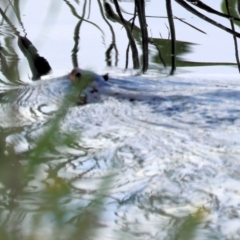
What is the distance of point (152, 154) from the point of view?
1.94m

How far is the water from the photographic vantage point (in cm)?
63

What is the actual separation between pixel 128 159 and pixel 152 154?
0.11 metres

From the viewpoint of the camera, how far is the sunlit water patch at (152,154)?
0.92 meters

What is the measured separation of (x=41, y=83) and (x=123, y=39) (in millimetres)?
625

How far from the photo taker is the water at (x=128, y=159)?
0.63 m

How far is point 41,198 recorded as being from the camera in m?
0.63

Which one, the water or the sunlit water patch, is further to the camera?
the sunlit water patch

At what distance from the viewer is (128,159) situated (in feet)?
6.11

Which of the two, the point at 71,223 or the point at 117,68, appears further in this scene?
the point at 117,68

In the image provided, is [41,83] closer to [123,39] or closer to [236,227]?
[123,39]

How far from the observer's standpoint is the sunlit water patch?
0.92 meters

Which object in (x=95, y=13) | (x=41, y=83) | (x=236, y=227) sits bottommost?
(x=236, y=227)

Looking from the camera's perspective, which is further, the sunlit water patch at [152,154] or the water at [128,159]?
the sunlit water patch at [152,154]

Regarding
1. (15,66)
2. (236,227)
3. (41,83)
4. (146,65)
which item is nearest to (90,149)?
(236,227)
